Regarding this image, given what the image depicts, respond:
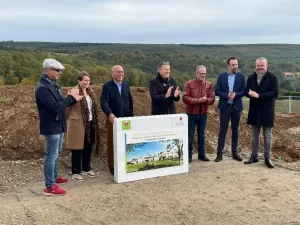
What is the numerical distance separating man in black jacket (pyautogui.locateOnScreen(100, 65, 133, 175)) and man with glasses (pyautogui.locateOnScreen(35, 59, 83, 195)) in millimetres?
836

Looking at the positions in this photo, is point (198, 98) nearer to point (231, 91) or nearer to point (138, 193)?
point (231, 91)

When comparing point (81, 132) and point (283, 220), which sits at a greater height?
point (81, 132)

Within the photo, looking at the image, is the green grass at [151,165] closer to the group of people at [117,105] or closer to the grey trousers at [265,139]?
the group of people at [117,105]

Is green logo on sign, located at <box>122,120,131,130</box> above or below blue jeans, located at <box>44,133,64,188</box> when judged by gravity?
above

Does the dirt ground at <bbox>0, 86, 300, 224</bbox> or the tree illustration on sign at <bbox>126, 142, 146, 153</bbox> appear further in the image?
the tree illustration on sign at <bbox>126, 142, 146, 153</bbox>

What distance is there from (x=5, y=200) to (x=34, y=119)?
10.4ft

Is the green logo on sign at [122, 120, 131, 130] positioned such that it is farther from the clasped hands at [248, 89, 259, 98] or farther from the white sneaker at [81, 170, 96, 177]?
the clasped hands at [248, 89, 259, 98]

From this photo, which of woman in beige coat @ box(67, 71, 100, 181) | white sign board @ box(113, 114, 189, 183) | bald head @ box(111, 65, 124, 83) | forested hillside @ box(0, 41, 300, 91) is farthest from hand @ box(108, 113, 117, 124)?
forested hillside @ box(0, 41, 300, 91)

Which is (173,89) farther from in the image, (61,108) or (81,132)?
(61,108)

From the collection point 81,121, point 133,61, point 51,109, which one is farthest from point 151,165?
point 133,61

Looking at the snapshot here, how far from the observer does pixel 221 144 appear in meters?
7.91

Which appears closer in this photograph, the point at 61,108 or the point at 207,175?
the point at 61,108

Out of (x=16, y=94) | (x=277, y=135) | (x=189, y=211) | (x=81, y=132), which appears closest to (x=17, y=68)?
(x=16, y=94)

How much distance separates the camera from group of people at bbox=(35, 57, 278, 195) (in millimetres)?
5496
